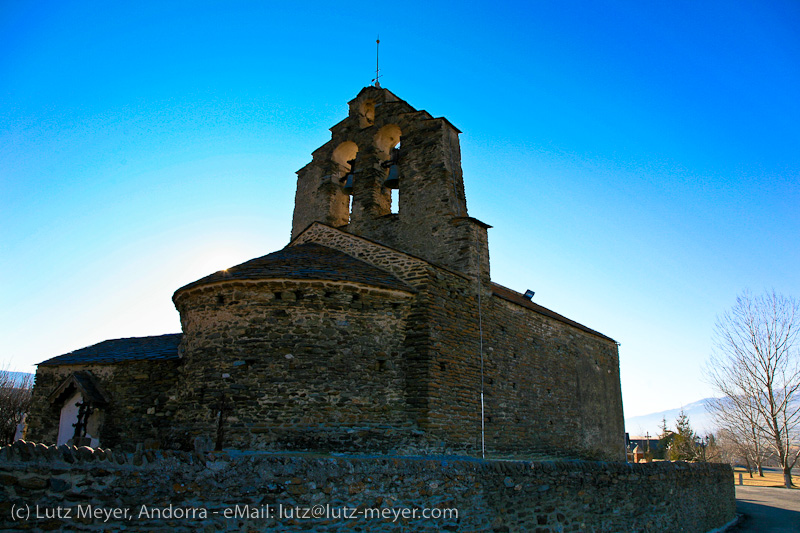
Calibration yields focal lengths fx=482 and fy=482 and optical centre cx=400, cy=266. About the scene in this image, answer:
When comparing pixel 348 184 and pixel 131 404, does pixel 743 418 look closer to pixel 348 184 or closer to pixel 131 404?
pixel 348 184

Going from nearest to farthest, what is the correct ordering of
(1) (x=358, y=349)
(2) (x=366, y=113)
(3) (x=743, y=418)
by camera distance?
(1) (x=358, y=349) < (2) (x=366, y=113) < (3) (x=743, y=418)

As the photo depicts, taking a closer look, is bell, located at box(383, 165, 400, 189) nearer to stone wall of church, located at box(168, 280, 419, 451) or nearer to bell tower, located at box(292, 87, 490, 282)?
bell tower, located at box(292, 87, 490, 282)

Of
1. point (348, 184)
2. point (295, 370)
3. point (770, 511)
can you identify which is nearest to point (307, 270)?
point (295, 370)

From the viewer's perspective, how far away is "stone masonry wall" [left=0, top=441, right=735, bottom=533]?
4.98m

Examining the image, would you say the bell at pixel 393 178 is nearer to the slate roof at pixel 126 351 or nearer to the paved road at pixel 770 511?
the slate roof at pixel 126 351

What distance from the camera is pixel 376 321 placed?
1074 cm

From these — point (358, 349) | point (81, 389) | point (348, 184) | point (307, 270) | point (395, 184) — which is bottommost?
point (81, 389)

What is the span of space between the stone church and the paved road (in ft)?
17.6

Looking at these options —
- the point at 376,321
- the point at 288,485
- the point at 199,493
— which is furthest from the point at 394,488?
the point at 376,321

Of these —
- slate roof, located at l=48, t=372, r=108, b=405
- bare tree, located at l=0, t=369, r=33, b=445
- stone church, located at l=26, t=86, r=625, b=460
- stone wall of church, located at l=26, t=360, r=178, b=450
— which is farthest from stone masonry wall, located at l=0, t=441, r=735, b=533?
bare tree, located at l=0, t=369, r=33, b=445

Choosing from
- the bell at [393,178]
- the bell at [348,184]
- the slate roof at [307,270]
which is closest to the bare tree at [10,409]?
the slate roof at [307,270]

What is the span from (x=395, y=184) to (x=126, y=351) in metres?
9.05

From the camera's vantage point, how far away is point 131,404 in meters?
12.0

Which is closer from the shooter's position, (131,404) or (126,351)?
(131,404)
